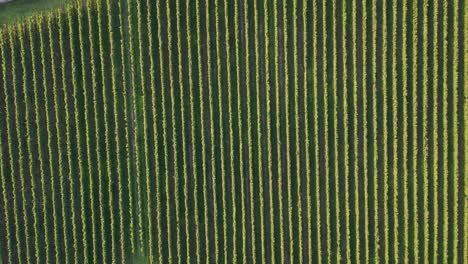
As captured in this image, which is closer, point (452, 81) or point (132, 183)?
point (452, 81)

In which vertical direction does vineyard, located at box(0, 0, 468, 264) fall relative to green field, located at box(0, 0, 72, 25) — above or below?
below

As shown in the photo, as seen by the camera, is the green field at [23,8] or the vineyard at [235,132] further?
the green field at [23,8]

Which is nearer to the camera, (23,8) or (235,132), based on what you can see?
(235,132)

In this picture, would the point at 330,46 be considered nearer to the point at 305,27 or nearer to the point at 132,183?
the point at 305,27

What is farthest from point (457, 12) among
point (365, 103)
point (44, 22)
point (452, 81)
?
point (44, 22)

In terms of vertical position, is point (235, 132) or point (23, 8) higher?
point (23, 8)

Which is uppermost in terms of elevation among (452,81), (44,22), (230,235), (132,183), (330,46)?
(44,22)

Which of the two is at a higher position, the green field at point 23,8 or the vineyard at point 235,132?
the green field at point 23,8

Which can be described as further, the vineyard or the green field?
the green field
